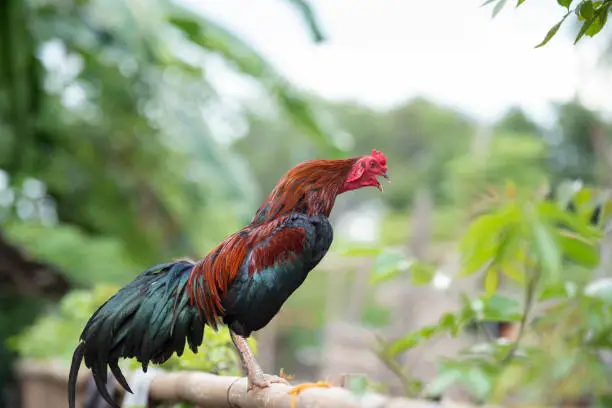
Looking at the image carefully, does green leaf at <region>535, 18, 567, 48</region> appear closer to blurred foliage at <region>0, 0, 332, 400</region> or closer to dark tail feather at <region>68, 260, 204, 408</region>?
dark tail feather at <region>68, 260, 204, 408</region>

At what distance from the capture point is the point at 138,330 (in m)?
0.76

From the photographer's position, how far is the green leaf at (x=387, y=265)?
1033mm

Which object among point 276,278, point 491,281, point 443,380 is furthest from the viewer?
point 491,281

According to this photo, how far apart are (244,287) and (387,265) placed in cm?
35

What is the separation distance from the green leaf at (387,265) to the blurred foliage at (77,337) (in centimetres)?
22

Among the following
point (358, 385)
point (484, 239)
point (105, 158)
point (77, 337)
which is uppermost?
point (105, 158)

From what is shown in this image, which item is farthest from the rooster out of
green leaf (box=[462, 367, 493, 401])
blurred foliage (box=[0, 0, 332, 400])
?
blurred foliage (box=[0, 0, 332, 400])

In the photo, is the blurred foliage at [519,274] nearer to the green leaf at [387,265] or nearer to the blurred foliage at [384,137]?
the green leaf at [387,265]


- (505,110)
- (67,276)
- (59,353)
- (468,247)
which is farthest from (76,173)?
(505,110)

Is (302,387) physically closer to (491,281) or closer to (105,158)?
(491,281)

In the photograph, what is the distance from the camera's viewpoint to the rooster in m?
0.73

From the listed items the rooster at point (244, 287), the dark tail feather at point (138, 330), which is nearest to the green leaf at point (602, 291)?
the rooster at point (244, 287)

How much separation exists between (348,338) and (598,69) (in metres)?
2.13

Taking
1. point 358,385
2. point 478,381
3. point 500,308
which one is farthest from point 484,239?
point 358,385
